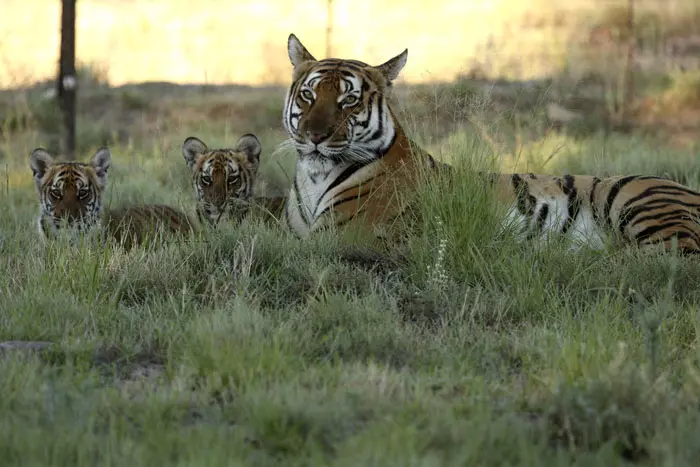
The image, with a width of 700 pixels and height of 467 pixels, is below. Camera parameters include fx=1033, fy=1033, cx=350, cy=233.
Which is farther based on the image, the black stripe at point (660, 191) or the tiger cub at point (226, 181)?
the tiger cub at point (226, 181)

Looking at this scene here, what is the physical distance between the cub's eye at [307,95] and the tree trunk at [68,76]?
542cm

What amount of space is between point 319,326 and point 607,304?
1404 mm

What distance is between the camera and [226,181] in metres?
7.06

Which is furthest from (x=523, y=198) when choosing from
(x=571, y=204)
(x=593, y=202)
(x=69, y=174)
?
(x=69, y=174)

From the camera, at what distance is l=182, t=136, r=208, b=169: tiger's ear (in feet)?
24.0

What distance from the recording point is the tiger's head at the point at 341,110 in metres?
6.22

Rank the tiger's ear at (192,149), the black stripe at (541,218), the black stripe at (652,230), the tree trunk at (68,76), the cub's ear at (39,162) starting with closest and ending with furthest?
the black stripe at (652,230) → the black stripe at (541,218) → the cub's ear at (39,162) → the tiger's ear at (192,149) → the tree trunk at (68,76)

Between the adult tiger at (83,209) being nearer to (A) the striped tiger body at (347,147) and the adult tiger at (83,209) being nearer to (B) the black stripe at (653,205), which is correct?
(A) the striped tiger body at (347,147)

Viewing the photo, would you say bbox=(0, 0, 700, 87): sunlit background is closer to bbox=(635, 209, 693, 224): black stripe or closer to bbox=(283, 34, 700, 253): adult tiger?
bbox=(283, 34, 700, 253): adult tiger

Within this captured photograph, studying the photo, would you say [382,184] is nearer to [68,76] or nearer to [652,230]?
[652,230]

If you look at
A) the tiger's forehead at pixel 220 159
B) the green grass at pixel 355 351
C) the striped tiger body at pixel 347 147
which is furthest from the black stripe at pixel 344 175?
the tiger's forehead at pixel 220 159

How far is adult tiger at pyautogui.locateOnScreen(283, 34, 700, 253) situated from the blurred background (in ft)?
0.85

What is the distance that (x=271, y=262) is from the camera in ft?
18.9

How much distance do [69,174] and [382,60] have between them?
17.3 feet
